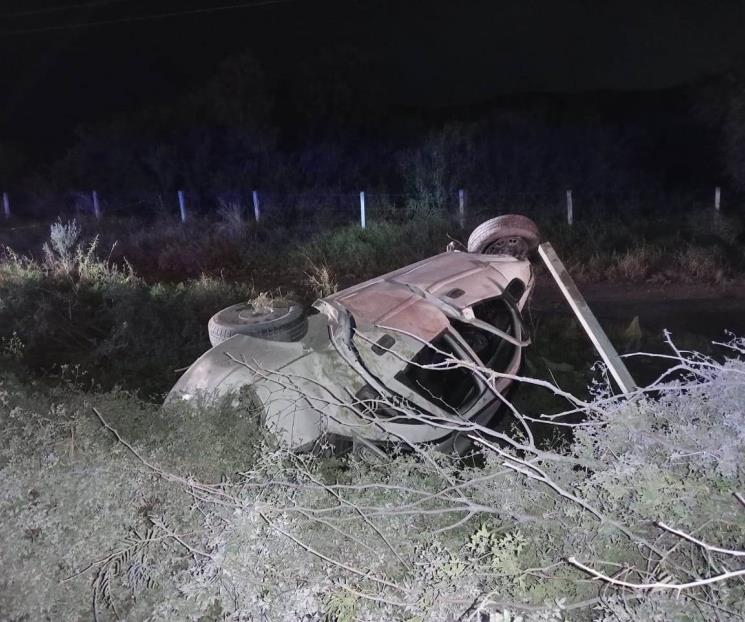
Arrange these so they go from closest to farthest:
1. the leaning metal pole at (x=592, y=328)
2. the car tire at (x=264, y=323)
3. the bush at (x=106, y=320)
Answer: the leaning metal pole at (x=592, y=328), the car tire at (x=264, y=323), the bush at (x=106, y=320)

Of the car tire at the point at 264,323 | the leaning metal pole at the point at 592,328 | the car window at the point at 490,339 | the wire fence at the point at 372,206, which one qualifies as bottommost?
the wire fence at the point at 372,206

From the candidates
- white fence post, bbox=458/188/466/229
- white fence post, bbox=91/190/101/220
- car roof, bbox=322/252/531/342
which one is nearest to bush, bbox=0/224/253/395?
car roof, bbox=322/252/531/342

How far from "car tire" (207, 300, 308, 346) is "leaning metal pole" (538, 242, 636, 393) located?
6.61 feet

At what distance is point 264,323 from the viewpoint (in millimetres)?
4430

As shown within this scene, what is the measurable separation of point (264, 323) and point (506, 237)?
3236 millimetres

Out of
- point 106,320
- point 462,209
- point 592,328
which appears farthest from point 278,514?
point 462,209

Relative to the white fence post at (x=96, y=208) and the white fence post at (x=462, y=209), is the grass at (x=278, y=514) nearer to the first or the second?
the white fence post at (x=462, y=209)

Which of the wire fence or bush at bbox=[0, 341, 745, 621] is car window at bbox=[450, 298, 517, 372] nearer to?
bush at bbox=[0, 341, 745, 621]

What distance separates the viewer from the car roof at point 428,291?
4.68 metres

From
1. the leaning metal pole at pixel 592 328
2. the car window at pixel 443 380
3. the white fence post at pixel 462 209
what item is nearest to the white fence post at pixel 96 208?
the white fence post at pixel 462 209

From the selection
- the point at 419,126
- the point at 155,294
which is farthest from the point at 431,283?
the point at 419,126

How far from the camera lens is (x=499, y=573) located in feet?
8.11

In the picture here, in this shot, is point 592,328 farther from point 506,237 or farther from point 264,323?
point 264,323

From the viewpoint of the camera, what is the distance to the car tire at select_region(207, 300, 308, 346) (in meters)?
4.40
